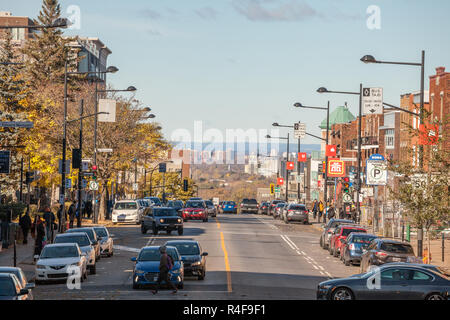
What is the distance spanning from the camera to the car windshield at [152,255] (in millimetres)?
27031

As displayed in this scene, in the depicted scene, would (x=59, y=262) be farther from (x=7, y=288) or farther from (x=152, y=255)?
(x=7, y=288)

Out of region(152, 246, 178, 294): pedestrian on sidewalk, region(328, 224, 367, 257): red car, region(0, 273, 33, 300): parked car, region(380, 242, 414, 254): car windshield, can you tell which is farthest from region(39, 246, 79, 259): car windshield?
region(328, 224, 367, 257): red car

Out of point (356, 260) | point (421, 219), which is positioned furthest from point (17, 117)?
point (421, 219)

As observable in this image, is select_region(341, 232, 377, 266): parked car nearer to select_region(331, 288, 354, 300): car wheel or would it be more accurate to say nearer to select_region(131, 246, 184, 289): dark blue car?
select_region(131, 246, 184, 289): dark blue car

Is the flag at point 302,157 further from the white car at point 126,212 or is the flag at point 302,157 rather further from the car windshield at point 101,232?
the car windshield at point 101,232

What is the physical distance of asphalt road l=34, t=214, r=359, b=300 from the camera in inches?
987

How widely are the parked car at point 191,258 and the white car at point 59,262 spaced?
3412 millimetres

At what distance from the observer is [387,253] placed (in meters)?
30.6

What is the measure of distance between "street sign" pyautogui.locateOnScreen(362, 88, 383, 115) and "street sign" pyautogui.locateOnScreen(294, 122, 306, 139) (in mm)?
35415

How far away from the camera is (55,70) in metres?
95.9

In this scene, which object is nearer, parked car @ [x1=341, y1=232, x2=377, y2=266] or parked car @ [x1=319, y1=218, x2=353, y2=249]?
parked car @ [x1=341, y1=232, x2=377, y2=266]

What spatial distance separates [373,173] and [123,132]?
2971cm
